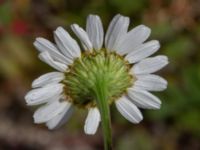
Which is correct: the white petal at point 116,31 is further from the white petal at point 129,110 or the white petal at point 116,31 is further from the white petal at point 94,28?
the white petal at point 129,110

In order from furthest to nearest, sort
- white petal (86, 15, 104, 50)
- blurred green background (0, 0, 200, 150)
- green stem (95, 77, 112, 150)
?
blurred green background (0, 0, 200, 150), white petal (86, 15, 104, 50), green stem (95, 77, 112, 150)

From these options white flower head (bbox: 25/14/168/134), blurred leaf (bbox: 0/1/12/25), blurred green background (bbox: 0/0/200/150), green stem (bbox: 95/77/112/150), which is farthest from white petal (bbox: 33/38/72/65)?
blurred green background (bbox: 0/0/200/150)

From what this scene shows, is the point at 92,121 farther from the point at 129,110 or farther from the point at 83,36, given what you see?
the point at 83,36

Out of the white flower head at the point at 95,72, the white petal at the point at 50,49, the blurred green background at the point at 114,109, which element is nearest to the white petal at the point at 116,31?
the white flower head at the point at 95,72

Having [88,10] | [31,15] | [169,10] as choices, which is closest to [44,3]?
[31,15]

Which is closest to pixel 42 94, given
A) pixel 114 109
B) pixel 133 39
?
pixel 133 39

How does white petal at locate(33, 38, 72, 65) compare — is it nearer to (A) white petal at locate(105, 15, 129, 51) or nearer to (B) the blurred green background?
(A) white petal at locate(105, 15, 129, 51)

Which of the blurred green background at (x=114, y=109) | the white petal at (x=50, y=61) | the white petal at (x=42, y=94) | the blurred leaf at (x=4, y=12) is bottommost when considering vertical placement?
the blurred green background at (x=114, y=109)
